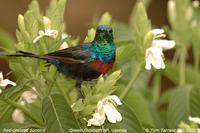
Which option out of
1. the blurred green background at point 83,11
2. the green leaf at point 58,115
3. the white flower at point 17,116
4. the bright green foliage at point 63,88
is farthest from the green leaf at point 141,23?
the blurred green background at point 83,11

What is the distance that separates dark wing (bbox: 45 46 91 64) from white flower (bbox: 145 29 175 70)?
18cm

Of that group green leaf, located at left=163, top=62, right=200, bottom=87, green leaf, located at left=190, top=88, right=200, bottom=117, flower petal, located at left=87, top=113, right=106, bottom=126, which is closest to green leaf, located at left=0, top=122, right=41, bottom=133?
flower petal, located at left=87, top=113, right=106, bottom=126

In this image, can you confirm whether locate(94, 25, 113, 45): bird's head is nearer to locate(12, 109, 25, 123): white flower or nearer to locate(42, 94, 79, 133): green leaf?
locate(42, 94, 79, 133): green leaf

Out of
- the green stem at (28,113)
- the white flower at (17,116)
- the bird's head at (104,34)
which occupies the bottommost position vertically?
the white flower at (17,116)

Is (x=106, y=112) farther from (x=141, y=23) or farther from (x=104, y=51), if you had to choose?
(x=141, y=23)

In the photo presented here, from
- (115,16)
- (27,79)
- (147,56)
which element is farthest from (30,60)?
(115,16)

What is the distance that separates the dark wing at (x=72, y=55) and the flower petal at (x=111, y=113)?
125mm

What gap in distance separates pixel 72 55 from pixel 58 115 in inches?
5.8

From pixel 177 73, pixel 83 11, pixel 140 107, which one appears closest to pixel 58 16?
pixel 140 107

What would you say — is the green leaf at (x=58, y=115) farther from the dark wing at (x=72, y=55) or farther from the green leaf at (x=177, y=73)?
the green leaf at (x=177, y=73)

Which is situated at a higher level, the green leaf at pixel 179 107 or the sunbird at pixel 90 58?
the sunbird at pixel 90 58

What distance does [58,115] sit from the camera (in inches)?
56.7

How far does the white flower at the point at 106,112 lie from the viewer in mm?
1406

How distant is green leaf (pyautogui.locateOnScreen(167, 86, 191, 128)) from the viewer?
1771 millimetres
